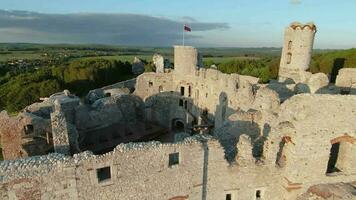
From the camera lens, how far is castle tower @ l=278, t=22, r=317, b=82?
25.5 metres

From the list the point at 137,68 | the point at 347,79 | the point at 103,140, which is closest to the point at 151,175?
the point at 103,140

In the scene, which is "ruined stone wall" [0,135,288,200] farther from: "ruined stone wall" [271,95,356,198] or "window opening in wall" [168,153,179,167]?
"ruined stone wall" [271,95,356,198]

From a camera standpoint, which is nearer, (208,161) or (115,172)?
(115,172)

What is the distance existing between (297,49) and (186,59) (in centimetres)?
1048

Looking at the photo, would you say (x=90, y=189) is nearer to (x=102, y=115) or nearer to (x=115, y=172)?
(x=115, y=172)

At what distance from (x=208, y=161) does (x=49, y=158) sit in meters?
6.43

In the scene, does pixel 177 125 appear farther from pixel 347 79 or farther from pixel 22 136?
pixel 347 79

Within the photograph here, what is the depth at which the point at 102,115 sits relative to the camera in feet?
86.4

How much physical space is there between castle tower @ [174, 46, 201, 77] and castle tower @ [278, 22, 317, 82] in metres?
8.59

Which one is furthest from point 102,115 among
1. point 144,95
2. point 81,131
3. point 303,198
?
point 303,198

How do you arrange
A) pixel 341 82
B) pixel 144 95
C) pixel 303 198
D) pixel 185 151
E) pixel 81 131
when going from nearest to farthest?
pixel 185 151, pixel 303 198, pixel 341 82, pixel 81 131, pixel 144 95

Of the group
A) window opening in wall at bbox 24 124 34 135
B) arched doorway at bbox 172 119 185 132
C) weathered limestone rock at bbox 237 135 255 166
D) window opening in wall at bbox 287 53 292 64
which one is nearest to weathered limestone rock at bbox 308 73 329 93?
window opening in wall at bbox 287 53 292 64

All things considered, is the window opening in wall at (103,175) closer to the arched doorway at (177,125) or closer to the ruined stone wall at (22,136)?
the ruined stone wall at (22,136)

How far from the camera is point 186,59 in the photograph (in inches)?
1203
